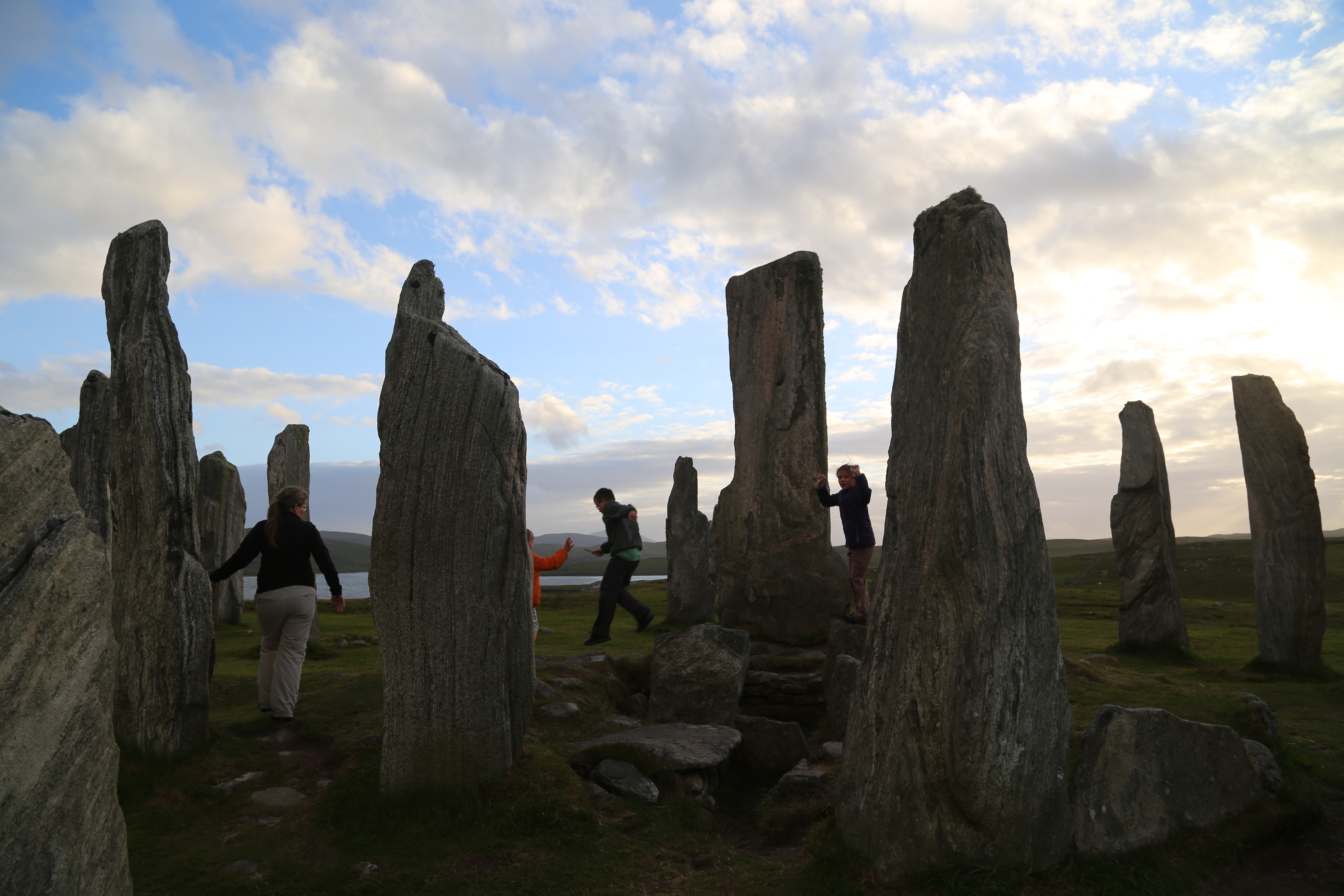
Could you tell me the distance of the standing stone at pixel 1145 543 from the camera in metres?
14.7

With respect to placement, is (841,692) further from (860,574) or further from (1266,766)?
(1266,766)

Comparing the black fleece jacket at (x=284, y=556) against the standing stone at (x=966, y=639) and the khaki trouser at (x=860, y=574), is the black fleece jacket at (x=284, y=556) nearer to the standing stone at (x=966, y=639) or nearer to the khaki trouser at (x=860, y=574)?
the standing stone at (x=966, y=639)

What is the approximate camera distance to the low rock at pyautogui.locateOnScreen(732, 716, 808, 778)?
872cm

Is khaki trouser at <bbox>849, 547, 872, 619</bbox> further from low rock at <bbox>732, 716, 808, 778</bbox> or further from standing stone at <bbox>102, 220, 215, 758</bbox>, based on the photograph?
standing stone at <bbox>102, 220, 215, 758</bbox>

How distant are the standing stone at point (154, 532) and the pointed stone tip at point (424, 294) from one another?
91.7 inches

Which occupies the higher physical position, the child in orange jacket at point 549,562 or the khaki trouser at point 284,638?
the child in orange jacket at point 549,562

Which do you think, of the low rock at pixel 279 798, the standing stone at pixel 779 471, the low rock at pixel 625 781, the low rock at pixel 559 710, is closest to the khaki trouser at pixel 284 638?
the low rock at pixel 279 798

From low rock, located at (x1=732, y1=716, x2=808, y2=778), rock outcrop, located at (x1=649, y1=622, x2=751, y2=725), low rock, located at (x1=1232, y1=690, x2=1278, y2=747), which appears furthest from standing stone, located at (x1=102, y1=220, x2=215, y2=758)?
low rock, located at (x1=1232, y1=690, x2=1278, y2=747)

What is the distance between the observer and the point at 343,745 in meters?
8.10

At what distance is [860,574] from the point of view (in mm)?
12078

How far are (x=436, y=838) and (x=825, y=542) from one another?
8757mm

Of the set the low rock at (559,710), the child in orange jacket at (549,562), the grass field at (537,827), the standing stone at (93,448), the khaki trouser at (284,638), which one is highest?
the standing stone at (93,448)

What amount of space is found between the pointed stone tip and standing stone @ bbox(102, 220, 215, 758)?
7.64 feet

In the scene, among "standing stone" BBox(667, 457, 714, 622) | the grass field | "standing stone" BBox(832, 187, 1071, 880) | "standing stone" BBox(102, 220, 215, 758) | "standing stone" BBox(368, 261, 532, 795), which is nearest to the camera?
"standing stone" BBox(832, 187, 1071, 880)
